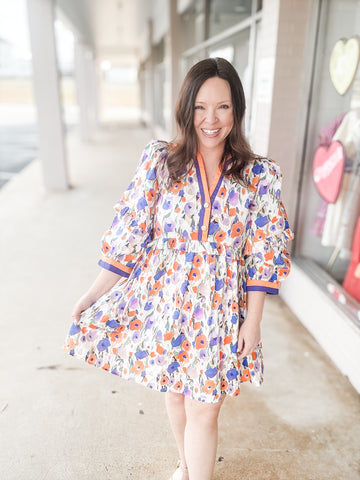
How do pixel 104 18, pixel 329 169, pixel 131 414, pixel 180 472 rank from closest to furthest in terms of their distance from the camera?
pixel 180 472, pixel 131 414, pixel 329 169, pixel 104 18

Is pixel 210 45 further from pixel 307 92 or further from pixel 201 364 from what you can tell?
pixel 201 364

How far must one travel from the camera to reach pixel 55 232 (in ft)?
15.4

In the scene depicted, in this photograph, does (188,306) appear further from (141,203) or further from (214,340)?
(141,203)

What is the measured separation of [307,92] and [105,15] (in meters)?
9.05

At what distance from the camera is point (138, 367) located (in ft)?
4.62

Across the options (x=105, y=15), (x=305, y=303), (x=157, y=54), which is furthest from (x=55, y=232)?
(x=157, y=54)

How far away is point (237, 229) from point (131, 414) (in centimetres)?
123

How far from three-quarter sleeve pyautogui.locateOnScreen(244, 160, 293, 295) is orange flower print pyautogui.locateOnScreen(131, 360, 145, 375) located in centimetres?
46

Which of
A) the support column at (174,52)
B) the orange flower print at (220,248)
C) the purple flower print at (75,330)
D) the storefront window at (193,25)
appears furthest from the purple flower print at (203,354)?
the support column at (174,52)

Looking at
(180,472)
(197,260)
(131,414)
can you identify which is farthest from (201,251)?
(131,414)

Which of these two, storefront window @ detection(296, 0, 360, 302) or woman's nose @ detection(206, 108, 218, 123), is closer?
woman's nose @ detection(206, 108, 218, 123)

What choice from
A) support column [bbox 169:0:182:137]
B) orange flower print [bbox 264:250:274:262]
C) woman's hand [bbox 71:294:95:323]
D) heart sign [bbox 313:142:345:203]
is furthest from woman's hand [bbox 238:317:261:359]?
support column [bbox 169:0:182:137]

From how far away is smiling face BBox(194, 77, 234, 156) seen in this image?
1249 millimetres

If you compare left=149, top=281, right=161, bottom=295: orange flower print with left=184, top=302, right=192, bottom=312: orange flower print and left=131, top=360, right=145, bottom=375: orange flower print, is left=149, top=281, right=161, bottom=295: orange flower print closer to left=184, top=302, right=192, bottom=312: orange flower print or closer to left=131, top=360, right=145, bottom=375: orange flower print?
left=184, top=302, right=192, bottom=312: orange flower print
